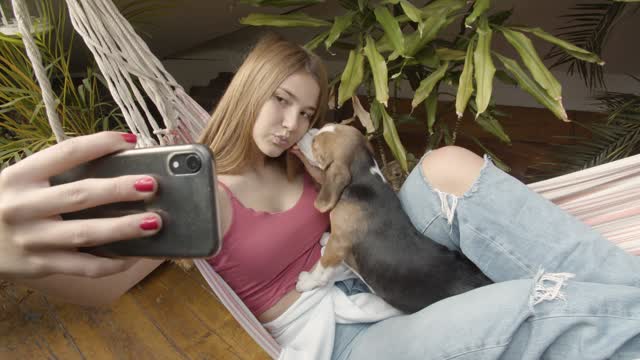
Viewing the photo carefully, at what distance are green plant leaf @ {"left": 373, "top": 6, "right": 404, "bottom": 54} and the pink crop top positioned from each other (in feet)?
1.90

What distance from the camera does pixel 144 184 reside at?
606 mm

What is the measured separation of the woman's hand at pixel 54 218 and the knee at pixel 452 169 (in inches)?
32.7

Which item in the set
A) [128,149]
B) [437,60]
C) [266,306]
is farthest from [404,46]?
[128,149]

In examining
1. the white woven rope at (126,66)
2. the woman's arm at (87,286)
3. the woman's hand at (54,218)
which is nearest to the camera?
the woman's hand at (54,218)

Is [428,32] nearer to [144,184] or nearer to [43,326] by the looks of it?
[144,184]

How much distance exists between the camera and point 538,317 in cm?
110

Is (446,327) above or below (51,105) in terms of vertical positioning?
below

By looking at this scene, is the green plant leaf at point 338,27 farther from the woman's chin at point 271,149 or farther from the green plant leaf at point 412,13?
the woman's chin at point 271,149

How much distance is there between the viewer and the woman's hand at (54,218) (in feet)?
1.83

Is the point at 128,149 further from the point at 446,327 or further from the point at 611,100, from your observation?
the point at 611,100

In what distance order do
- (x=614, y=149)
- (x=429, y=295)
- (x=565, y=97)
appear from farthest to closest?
1. (x=565, y=97)
2. (x=614, y=149)
3. (x=429, y=295)

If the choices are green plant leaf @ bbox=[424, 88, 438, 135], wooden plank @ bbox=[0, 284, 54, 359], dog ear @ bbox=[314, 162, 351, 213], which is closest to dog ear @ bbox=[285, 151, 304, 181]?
dog ear @ bbox=[314, 162, 351, 213]

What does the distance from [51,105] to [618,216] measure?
127cm

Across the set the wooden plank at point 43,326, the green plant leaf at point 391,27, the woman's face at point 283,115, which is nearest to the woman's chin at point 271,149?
the woman's face at point 283,115
